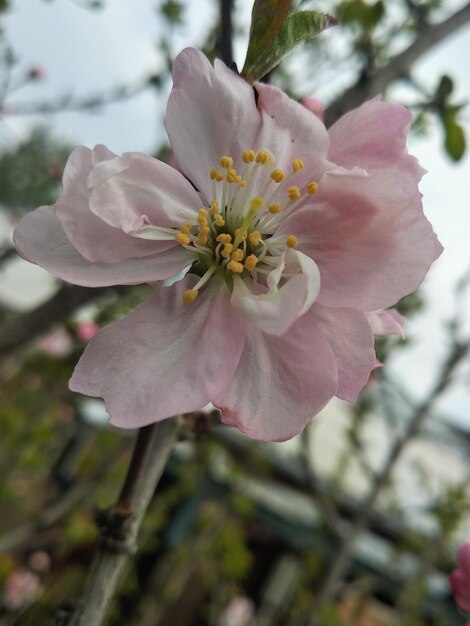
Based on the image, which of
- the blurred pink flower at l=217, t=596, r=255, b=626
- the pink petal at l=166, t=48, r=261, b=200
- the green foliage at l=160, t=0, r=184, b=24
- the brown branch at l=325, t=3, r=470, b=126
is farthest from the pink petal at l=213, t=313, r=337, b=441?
the blurred pink flower at l=217, t=596, r=255, b=626

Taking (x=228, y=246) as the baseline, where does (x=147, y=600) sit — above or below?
below

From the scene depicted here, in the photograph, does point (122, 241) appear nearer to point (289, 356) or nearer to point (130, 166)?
point (130, 166)

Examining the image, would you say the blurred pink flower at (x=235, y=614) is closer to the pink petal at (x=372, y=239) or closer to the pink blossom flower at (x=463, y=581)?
the pink blossom flower at (x=463, y=581)

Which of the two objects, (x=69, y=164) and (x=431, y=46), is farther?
(x=431, y=46)

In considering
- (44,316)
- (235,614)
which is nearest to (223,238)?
(44,316)

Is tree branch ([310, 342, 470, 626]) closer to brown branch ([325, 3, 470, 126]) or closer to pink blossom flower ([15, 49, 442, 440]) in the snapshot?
brown branch ([325, 3, 470, 126])

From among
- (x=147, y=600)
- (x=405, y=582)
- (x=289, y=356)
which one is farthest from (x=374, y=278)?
(x=147, y=600)
